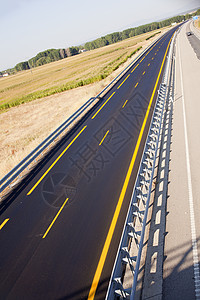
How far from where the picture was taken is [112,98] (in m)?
25.2

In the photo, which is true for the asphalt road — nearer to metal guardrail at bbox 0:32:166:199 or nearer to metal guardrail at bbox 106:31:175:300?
metal guardrail at bbox 106:31:175:300

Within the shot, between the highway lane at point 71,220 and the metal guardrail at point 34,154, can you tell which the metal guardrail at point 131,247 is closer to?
the highway lane at point 71,220

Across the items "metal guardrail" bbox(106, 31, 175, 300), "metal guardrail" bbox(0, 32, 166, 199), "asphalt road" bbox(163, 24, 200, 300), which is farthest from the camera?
"metal guardrail" bbox(0, 32, 166, 199)

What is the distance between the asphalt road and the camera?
5.56m

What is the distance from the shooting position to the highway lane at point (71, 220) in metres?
6.53

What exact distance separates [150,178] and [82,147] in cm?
694

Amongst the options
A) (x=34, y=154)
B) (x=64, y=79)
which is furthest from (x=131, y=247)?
(x=64, y=79)

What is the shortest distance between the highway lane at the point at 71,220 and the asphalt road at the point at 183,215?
1747mm

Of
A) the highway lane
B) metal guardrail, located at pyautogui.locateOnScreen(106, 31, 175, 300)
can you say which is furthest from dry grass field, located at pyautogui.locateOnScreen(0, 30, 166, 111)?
metal guardrail, located at pyautogui.locateOnScreen(106, 31, 175, 300)

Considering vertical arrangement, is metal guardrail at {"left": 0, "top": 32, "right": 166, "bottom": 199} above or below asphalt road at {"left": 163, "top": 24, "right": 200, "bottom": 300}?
above

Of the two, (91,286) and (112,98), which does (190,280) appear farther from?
(112,98)

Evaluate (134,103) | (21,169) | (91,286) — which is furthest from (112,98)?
(91,286)

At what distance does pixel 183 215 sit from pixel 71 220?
4266mm

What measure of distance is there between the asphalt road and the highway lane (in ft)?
5.73
